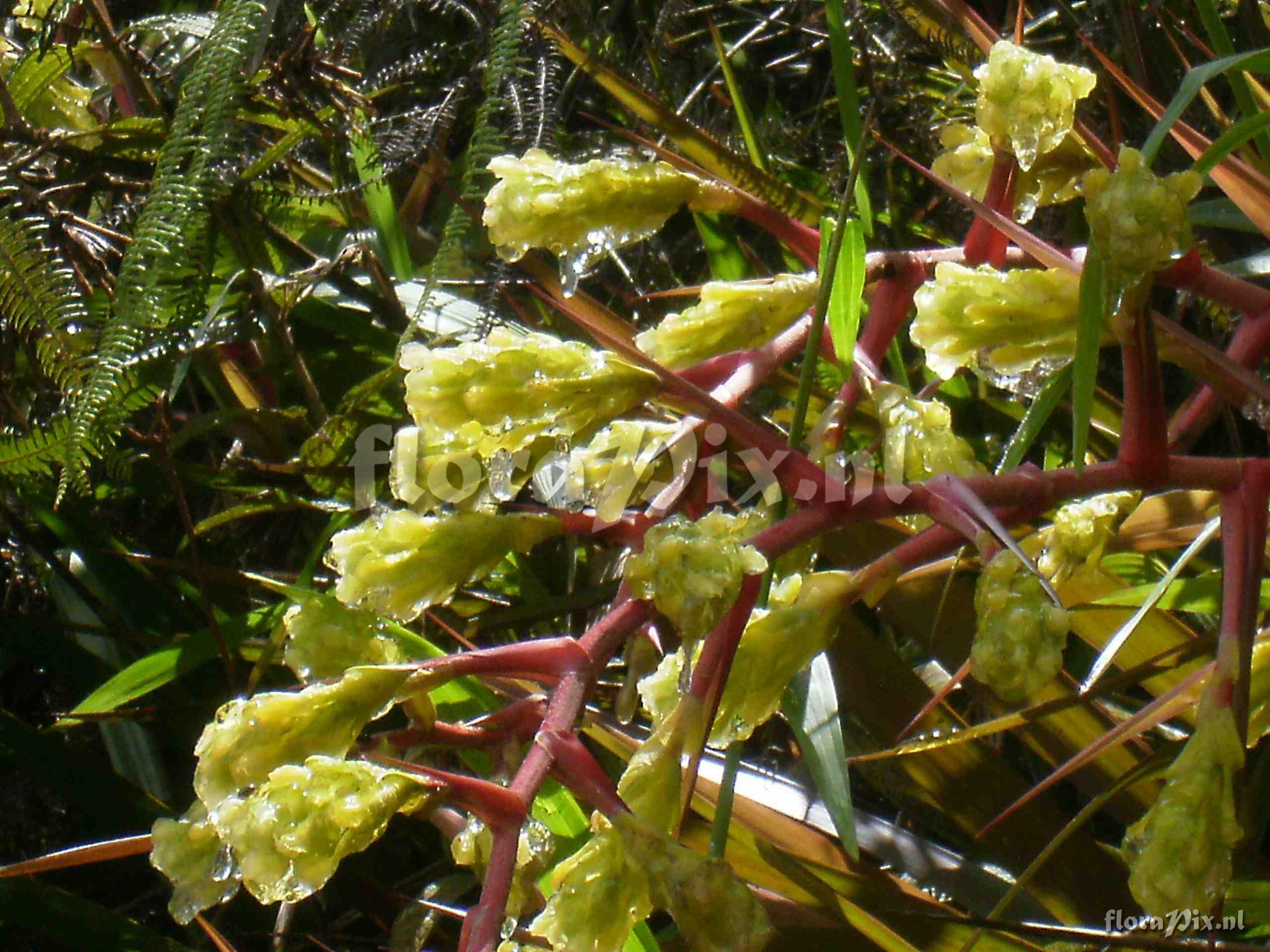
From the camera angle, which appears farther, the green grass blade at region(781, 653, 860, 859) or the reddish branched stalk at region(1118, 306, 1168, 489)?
the green grass blade at region(781, 653, 860, 859)

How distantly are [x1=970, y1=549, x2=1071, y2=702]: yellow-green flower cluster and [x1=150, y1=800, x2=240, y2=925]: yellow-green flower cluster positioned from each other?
0.31 m

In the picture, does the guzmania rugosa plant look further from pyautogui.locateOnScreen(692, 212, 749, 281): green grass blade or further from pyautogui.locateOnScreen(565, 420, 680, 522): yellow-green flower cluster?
pyautogui.locateOnScreen(692, 212, 749, 281): green grass blade

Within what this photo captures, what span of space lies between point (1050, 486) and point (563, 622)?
58 centimetres

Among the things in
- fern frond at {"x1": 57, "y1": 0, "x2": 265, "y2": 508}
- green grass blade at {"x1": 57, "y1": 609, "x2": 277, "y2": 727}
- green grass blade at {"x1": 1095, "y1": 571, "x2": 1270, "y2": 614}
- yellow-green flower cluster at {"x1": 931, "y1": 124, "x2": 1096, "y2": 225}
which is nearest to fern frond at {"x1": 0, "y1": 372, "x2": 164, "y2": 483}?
fern frond at {"x1": 57, "y1": 0, "x2": 265, "y2": 508}

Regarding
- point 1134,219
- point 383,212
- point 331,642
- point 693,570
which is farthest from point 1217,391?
point 383,212

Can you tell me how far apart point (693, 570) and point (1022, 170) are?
0.31 meters

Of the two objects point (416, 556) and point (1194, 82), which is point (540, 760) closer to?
point (416, 556)

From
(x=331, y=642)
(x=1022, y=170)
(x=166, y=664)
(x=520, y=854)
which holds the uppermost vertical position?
(x=1022, y=170)

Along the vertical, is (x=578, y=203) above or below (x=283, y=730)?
above

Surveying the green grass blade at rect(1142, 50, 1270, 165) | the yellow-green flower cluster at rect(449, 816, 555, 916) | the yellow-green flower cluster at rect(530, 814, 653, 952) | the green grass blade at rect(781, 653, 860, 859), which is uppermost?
the green grass blade at rect(1142, 50, 1270, 165)

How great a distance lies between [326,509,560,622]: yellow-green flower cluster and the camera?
513 millimetres

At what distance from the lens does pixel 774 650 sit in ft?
1.68

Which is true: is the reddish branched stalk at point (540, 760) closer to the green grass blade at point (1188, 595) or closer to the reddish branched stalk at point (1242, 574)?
the reddish branched stalk at point (1242, 574)

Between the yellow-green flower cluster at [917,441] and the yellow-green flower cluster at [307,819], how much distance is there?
10.1 inches
